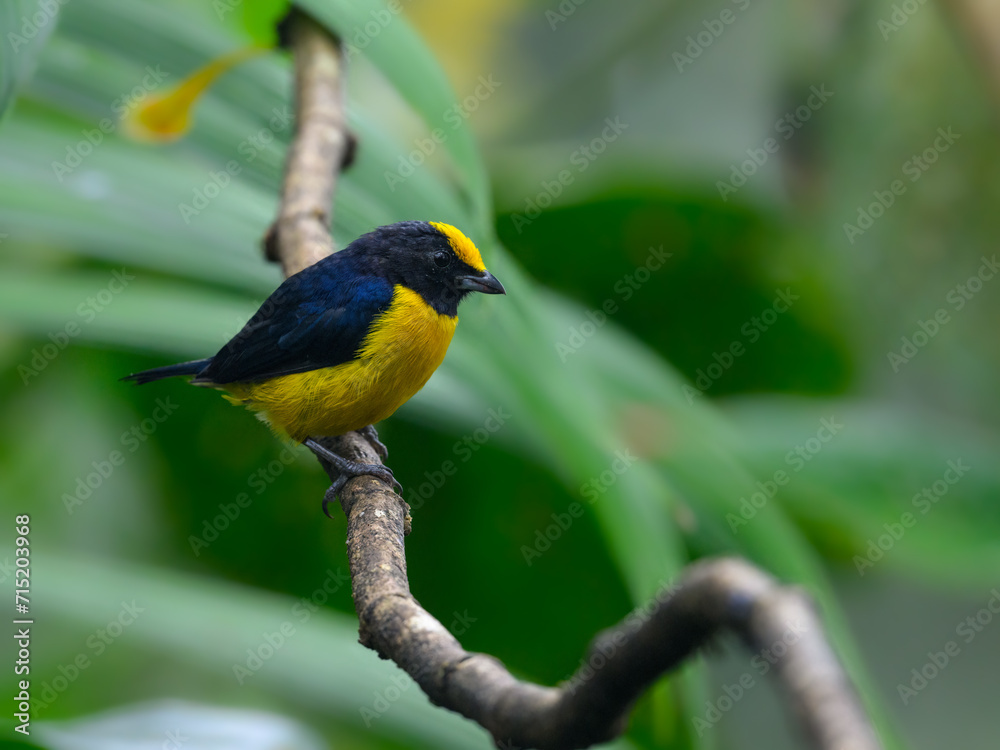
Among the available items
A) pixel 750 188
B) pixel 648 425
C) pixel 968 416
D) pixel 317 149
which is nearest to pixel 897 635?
pixel 968 416

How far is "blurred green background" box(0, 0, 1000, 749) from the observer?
6.99ft

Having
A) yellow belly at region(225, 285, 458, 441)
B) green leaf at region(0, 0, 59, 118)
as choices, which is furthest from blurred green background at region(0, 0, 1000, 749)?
yellow belly at region(225, 285, 458, 441)

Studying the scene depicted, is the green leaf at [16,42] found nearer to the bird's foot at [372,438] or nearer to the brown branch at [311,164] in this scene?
the brown branch at [311,164]

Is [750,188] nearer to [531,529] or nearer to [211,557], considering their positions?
[531,529]

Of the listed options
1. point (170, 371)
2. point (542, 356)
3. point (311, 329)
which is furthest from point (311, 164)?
point (542, 356)

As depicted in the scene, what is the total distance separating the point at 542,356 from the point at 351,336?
4.16 ft

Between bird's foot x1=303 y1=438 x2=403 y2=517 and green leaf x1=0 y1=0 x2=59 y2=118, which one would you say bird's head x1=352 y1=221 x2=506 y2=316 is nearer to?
bird's foot x1=303 y1=438 x2=403 y2=517

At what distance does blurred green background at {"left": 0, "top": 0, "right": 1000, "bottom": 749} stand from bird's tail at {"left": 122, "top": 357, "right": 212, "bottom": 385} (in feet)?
0.19

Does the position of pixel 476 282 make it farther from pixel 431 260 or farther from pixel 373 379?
pixel 373 379

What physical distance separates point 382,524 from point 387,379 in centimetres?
110

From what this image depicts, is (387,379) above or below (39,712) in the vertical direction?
above

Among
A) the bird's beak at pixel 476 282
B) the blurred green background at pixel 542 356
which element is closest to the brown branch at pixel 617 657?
the blurred green background at pixel 542 356

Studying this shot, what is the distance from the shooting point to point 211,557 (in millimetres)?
3729

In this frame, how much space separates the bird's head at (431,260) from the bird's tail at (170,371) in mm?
684
